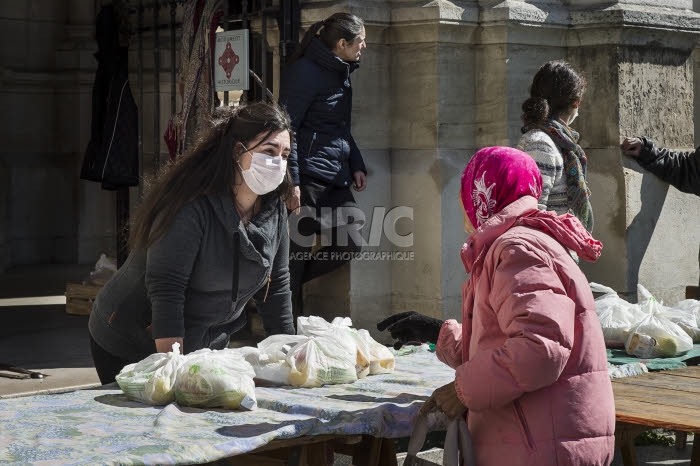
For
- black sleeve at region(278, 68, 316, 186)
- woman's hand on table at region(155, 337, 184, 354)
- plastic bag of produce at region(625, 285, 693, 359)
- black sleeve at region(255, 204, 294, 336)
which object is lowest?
plastic bag of produce at region(625, 285, 693, 359)

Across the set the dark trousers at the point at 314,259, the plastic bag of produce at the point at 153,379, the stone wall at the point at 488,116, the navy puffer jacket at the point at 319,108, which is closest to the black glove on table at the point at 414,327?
the plastic bag of produce at the point at 153,379

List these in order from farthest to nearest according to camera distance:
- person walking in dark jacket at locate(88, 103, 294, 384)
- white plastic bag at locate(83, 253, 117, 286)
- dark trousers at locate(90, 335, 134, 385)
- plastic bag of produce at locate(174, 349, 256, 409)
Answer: white plastic bag at locate(83, 253, 117, 286) → dark trousers at locate(90, 335, 134, 385) → person walking in dark jacket at locate(88, 103, 294, 384) → plastic bag of produce at locate(174, 349, 256, 409)

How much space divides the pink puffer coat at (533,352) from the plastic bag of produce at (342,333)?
2.94ft

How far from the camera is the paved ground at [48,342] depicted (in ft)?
20.5

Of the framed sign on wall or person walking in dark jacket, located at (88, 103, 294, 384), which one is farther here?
the framed sign on wall

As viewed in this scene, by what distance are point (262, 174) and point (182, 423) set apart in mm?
1051

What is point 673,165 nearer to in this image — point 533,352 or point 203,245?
point 203,245

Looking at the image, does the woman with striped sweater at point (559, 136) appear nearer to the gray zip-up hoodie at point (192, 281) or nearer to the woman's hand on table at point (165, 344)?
the gray zip-up hoodie at point (192, 281)

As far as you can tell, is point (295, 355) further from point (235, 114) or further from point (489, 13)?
point (489, 13)

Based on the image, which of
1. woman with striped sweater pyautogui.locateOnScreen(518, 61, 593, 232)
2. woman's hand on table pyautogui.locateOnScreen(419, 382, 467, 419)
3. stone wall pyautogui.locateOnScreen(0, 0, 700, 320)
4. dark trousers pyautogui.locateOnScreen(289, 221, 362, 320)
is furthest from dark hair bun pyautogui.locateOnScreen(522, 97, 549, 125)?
woman's hand on table pyautogui.locateOnScreen(419, 382, 467, 419)

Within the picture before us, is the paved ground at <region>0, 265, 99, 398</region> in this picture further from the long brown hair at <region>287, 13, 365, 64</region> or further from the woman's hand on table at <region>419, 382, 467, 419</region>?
the woman's hand on table at <region>419, 382, 467, 419</region>

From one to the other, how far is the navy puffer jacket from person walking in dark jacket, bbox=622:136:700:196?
172 centimetres

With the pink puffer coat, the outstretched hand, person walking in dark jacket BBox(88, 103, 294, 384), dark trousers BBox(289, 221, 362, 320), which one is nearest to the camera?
the pink puffer coat

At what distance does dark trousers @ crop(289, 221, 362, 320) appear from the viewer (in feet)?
23.6
